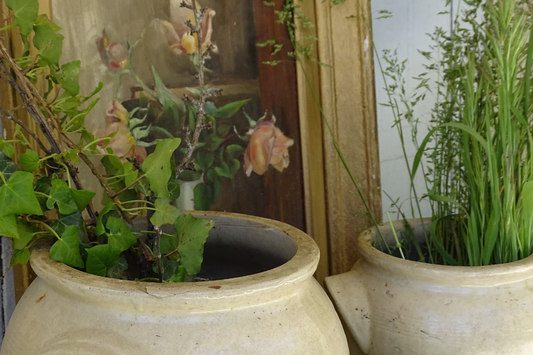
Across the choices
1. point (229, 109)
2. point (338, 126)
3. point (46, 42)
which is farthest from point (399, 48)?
point (46, 42)

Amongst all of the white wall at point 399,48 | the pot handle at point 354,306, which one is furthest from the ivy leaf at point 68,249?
the white wall at point 399,48

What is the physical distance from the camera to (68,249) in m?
0.38

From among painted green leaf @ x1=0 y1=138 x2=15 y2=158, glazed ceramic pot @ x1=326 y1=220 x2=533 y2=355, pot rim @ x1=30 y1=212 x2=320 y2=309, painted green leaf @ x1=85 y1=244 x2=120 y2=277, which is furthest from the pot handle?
painted green leaf @ x1=0 y1=138 x2=15 y2=158

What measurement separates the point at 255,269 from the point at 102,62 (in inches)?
12.2

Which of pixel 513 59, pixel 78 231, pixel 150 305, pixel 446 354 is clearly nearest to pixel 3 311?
pixel 78 231

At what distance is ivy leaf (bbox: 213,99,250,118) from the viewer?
67 cm

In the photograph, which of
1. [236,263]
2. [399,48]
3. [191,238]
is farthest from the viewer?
[399,48]

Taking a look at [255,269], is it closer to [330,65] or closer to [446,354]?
[446,354]

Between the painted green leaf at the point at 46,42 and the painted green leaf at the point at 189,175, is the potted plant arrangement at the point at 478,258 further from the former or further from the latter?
the painted green leaf at the point at 46,42

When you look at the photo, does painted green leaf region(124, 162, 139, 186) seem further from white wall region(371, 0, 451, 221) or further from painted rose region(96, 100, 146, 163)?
white wall region(371, 0, 451, 221)

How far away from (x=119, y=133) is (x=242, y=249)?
0.23 m

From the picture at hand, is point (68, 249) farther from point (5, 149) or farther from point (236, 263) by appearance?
point (236, 263)

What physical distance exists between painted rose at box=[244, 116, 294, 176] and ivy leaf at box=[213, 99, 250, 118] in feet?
0.13

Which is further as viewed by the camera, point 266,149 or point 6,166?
point 266,149
